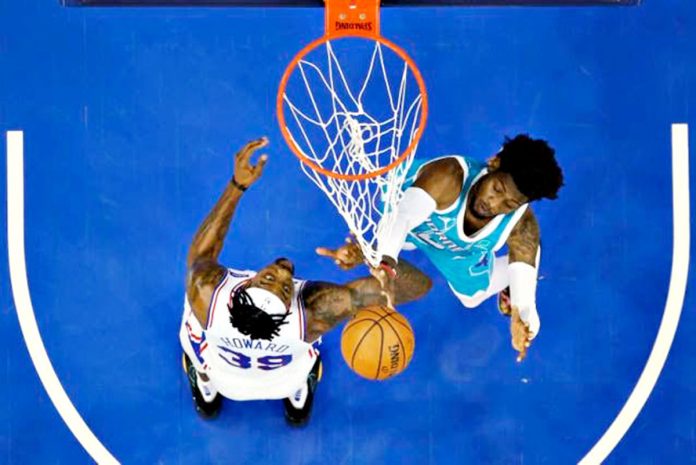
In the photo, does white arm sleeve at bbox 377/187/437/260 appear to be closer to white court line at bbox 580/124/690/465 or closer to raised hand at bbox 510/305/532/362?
raised hand at bbox 510/305/532/362

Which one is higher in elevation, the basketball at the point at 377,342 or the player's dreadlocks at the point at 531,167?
the player's dreadlocks at the point at 531,167

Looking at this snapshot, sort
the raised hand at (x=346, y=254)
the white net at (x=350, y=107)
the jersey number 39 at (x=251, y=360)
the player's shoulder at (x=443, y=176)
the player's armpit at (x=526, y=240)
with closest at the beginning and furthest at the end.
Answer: the raised hand at (x=346, y=254), the player's shoulder at (x=443, y=176), the jersey number 39 at (x=251, y=360), the player's armpit at (x=526, y=240), the white net at (x=350, y=107)

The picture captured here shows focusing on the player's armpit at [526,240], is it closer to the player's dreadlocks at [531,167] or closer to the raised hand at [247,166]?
the player's dreadlocks at [531,167]

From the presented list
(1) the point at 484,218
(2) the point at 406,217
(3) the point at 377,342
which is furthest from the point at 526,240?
(3) the point at 377,342

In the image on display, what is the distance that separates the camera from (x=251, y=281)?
5.18 m

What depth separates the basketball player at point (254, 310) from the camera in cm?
516

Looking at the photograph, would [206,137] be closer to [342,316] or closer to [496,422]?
[342,316]

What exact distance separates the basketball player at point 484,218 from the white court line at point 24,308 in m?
2.13

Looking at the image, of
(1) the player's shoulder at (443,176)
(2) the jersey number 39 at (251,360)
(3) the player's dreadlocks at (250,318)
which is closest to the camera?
(3) the player's dreadlocks at (250,318)

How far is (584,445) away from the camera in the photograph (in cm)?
623

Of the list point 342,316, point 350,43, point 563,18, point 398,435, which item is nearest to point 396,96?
point 350,43

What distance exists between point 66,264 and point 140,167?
0.75 metres

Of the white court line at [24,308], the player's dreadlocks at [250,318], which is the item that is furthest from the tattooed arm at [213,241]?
the white court line at [24,308]

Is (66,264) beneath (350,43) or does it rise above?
beneath
